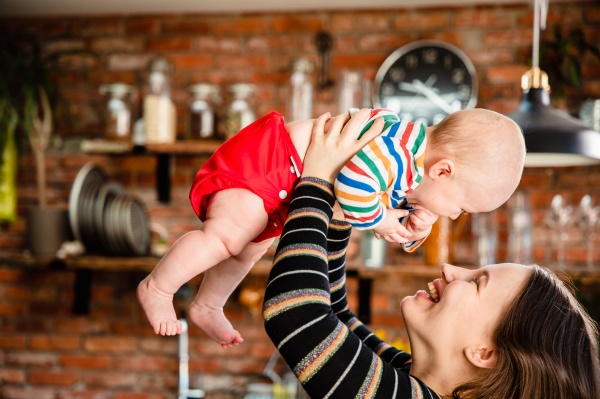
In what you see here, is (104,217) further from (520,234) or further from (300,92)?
(520,234)

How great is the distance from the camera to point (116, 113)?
121 inches

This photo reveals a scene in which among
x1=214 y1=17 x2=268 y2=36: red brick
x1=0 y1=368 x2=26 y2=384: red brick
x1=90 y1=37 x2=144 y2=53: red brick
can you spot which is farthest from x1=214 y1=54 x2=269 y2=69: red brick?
x1=0 y1=368 x2=26 y2=384: red brick

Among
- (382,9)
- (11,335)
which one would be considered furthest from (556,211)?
(11,335)

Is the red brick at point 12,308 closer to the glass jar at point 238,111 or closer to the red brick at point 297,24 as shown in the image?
the glass jar at point 238,111

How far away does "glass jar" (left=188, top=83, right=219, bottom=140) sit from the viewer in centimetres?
301

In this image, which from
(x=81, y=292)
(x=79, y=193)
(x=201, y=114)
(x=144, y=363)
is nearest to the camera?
(x=79, y=193)

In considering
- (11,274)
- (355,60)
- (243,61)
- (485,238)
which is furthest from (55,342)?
(485,238)

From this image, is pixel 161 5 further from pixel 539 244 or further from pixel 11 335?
pixel 539 244

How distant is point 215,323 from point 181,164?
7.06 feet

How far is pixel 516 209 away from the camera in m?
2.99

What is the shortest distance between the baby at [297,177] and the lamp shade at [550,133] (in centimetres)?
47

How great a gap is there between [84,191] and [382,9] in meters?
1.59

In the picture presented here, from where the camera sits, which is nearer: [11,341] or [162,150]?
[162,150]

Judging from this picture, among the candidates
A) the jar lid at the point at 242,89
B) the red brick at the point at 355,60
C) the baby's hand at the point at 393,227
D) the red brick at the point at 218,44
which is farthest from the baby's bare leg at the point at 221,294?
the red brick at the point at 218,44
